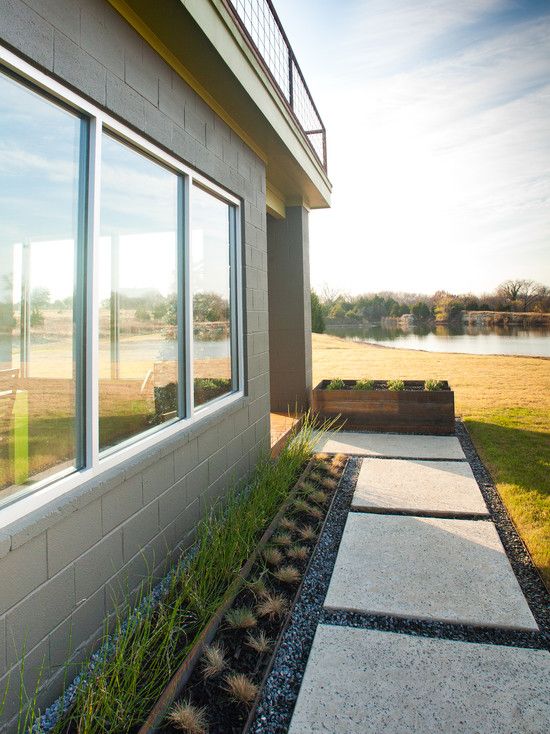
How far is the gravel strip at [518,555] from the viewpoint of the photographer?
226 cm

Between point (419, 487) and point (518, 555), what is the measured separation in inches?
46.7

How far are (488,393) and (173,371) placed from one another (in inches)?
288

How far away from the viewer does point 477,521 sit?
3279mm

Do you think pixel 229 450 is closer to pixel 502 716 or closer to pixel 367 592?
pixel 367 592

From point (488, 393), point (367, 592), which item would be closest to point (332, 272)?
point (488, 393)

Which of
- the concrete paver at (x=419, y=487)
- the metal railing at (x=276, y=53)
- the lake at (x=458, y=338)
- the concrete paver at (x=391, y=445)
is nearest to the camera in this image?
the metal railing at (x=276, y=53)

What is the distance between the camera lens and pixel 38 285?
1.76 meters

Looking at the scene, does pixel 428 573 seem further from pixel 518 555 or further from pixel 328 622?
pixel 328 622

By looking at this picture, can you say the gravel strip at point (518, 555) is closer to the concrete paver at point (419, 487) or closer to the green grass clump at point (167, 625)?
the concrete paver at point (419, 487)

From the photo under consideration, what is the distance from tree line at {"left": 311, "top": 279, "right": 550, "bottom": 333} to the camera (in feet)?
90.5

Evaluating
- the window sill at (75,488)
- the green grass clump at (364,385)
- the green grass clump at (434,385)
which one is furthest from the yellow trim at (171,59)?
the green grass clump at (434,385)

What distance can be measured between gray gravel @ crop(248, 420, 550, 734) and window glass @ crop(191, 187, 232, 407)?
1246 mm

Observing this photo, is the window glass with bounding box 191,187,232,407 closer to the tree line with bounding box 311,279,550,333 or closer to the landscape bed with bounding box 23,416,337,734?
the landscape bed with bounding box 23,416,337,734

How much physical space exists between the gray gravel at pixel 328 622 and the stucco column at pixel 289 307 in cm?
329
